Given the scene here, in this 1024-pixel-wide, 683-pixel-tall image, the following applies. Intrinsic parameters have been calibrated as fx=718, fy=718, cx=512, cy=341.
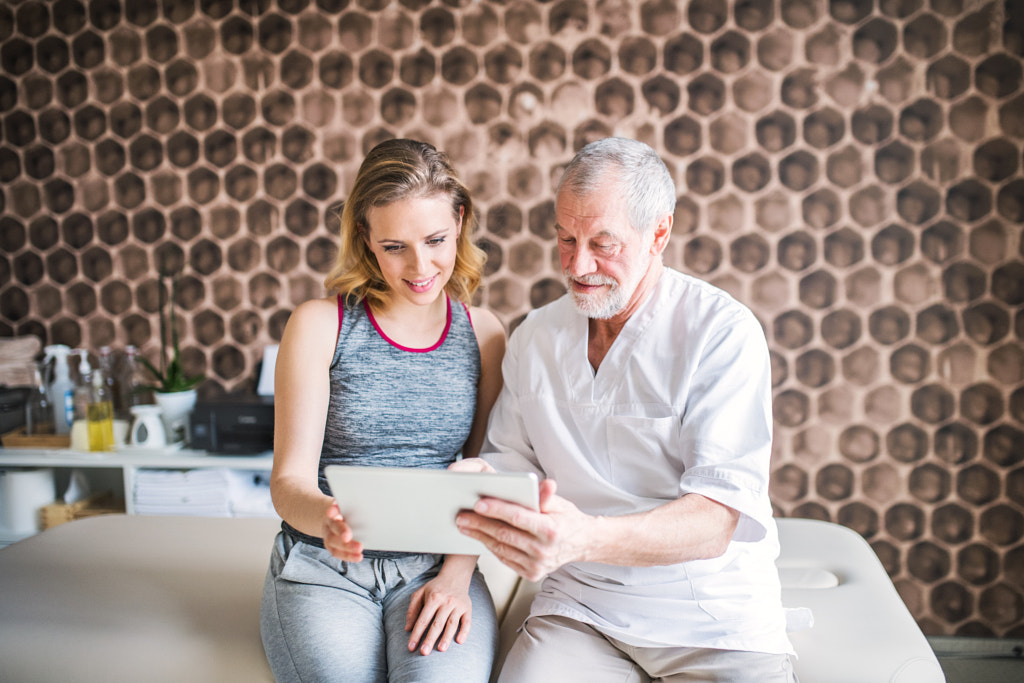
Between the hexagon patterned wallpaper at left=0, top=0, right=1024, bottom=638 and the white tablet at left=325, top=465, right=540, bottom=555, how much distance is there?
1.65m

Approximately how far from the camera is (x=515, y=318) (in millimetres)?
2656

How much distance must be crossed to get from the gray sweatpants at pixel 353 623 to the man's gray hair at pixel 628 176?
0.77 meters

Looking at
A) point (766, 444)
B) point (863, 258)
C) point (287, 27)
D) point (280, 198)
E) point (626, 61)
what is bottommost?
point (766, 444)

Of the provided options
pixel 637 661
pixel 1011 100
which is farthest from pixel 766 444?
pixel 1011 100

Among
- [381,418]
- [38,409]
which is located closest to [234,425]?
[38,409]

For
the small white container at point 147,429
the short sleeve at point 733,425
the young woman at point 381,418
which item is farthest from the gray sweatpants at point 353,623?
the small white container at point 147,429

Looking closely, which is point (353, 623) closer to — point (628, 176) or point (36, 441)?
point (628, 176)

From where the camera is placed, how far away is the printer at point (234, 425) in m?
2.45

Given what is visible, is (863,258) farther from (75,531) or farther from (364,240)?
(75,531)

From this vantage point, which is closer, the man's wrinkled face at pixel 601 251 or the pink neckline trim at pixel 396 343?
the man's wrinkled face at pixel 601 251

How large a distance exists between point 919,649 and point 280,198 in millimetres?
2391

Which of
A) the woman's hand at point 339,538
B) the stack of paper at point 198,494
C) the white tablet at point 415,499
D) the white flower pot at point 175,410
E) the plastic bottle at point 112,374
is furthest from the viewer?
the plastic bottle at point 112,374

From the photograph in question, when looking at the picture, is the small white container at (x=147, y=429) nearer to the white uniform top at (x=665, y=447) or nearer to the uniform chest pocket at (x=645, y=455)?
the white uniform top at (x=665, y=447)

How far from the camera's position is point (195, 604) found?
4.85 ft
